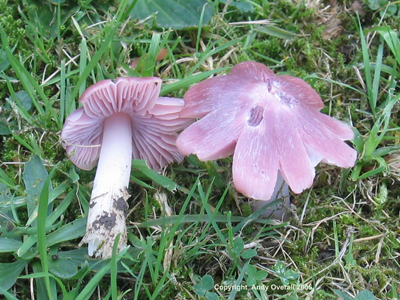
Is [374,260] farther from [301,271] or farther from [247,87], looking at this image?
[247,87]

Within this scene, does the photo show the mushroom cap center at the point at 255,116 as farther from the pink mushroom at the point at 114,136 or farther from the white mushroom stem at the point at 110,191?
the white mushroom stem at the point at 110,191


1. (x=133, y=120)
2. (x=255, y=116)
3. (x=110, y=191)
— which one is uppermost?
(x=255, y=116)

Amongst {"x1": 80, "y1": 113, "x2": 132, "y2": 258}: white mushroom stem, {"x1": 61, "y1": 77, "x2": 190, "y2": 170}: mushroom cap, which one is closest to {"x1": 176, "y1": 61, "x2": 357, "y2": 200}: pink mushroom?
{"x1": 61, "y1": 77, "x2": 190, "y2": 170}: mushroom cap

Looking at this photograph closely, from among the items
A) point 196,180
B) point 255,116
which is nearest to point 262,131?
point 255,116

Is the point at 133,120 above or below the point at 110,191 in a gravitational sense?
above

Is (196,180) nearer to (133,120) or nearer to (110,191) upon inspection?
(110,191)

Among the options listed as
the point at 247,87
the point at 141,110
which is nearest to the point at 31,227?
the point at 141,110
